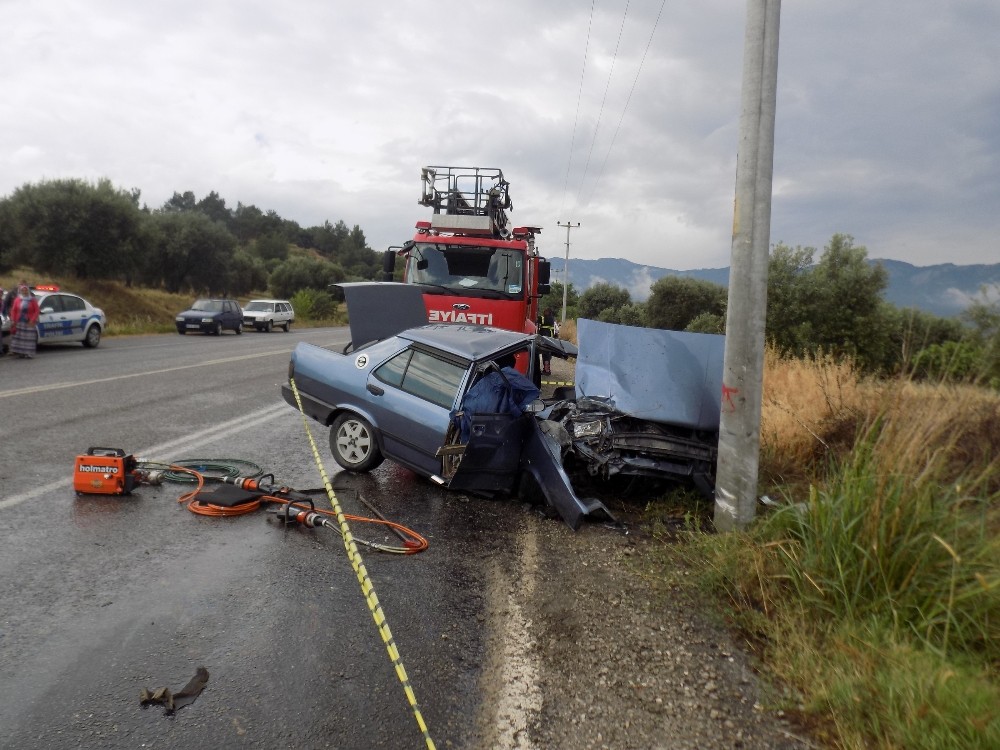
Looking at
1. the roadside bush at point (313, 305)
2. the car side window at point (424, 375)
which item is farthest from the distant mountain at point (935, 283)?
the roadside bush at point (313, 305)

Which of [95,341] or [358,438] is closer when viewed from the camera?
[358,438]

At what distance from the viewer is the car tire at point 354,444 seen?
22.2 feet

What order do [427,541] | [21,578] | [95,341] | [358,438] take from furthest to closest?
[95,341] < [358,438] < [427,541] < [21,578]

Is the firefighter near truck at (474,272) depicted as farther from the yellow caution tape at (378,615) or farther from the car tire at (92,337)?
the car tire at (92,337)

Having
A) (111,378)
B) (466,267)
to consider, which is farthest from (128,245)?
(466,267)

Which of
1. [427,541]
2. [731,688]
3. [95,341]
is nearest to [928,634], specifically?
[731,688]

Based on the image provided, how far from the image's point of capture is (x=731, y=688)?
3.36 m

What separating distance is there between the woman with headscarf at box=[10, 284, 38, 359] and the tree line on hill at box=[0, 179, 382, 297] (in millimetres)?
19992

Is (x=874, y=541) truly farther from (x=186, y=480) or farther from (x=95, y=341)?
(x=95, y=341)

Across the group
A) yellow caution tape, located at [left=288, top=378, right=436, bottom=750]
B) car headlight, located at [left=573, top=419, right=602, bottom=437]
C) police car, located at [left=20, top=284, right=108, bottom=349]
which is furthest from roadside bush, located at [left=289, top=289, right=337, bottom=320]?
yellow caution tape, located at [left=288, top=378, right=436, bottom=750]

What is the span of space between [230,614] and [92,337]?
19516 millimetres

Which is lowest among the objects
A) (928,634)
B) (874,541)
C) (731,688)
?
(731,688)

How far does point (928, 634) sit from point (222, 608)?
3.61 m

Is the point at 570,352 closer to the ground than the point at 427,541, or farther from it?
farther from it
